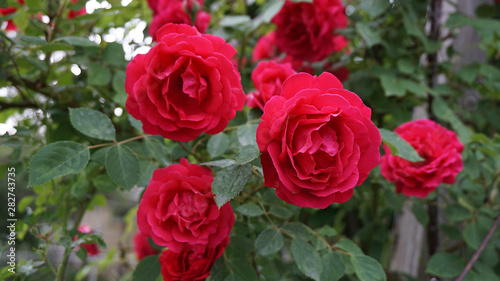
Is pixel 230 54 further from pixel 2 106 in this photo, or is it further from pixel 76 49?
pixel 2 106

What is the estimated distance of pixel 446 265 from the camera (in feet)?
2.86

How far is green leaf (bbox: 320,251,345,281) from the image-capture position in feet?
1.87

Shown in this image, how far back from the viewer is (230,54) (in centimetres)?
49

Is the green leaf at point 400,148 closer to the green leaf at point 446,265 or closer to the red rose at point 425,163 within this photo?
the red rose at point 425,163

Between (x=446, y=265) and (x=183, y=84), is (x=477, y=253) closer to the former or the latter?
(x=446, y=265)

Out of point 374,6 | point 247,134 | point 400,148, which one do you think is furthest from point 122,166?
point 374,6

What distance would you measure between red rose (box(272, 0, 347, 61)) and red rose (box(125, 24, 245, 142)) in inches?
19.9

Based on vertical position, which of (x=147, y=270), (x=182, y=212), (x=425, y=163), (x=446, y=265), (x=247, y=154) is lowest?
(x=446, y=265)

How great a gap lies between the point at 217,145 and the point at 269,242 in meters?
0.17

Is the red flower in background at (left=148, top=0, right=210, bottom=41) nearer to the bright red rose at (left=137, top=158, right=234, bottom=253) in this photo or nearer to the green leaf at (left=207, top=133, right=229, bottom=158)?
the green leaf at (left=207, top=133, right=229, bottom=158)

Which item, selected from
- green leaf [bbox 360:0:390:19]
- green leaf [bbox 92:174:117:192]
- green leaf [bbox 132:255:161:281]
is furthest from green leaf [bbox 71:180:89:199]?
green leaf [bbox 360:0:390:19]

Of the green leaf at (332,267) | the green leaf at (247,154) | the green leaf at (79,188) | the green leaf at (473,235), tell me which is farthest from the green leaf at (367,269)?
the green leaf at (79,188)

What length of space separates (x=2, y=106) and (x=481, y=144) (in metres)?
1.09

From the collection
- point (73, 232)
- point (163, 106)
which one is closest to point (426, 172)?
point (163, 106)
